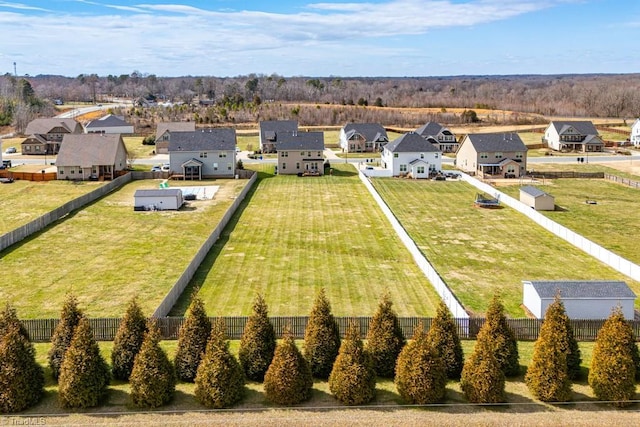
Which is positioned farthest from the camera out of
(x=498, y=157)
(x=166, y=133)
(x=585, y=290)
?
(x=166, y=133)

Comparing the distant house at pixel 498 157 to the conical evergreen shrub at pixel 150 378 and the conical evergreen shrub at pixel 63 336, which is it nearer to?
the conical evergreen shrub at pixel 63 336


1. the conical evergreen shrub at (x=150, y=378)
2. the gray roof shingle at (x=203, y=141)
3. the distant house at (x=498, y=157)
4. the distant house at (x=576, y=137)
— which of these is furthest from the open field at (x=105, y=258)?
the distant house at (x=576, y=137)

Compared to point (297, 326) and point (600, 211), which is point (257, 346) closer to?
point (297, 326)

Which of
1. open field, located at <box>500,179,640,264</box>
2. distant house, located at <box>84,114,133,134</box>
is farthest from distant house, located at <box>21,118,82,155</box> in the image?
open field, located at <box>500,179,640,264</box>

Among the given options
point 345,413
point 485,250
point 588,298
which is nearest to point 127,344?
point 345,413

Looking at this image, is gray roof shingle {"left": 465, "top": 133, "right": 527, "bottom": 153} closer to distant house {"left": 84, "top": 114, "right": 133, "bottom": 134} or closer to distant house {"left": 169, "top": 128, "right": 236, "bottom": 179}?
distant house {"left": 169, "top": 128, "right": 236, "bottom": 179}

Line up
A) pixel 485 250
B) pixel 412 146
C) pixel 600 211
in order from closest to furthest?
pixel 485 250 → pixel 600 211 → pixel 412 146

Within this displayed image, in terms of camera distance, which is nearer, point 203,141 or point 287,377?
point 287,377

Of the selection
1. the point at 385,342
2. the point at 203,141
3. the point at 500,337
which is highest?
the point at 203,141
